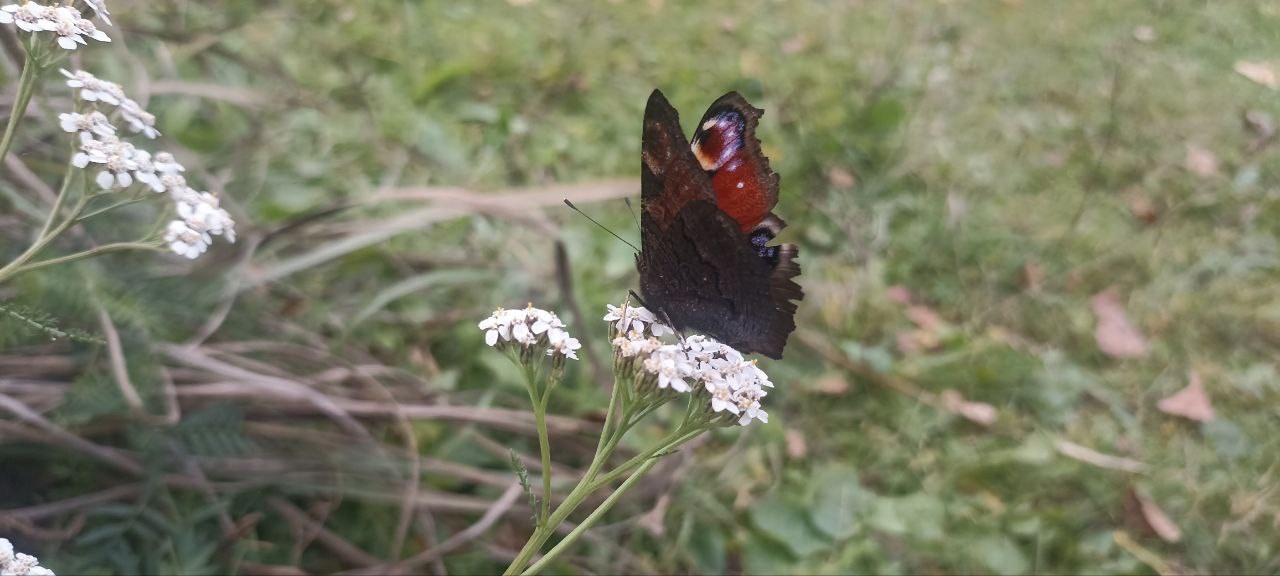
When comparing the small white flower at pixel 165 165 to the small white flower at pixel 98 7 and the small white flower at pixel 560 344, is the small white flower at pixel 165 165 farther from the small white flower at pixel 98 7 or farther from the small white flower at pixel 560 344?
the small white flower at pixel 560 344

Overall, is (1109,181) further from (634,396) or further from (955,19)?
(634,396)

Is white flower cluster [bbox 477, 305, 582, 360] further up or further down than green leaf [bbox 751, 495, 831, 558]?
further up

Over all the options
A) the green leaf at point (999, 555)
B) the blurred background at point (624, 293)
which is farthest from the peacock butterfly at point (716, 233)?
the green leaf at point (999, 555)

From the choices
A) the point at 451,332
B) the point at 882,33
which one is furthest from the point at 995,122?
the point at 451,332

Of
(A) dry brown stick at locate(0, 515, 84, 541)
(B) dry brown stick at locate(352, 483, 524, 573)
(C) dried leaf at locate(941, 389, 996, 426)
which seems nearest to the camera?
(A) dry brown stick at locate(0, 515, 84, 541)

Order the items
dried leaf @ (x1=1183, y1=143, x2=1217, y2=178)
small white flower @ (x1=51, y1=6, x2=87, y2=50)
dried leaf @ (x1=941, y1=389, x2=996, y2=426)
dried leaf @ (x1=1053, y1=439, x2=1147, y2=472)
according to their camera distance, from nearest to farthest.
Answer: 1. small white flower @ (x1=51, y1=6, x2=87, y2=50)
2. dried leaf @ (x1=1053, y1=439, x2=1147, y2=472)
3. dried leaf @ (x1=941, y1=389, x2=996, y2=426)
4. dried leaf @ (x1=1183, y1=143, x2=1217, y2=178)

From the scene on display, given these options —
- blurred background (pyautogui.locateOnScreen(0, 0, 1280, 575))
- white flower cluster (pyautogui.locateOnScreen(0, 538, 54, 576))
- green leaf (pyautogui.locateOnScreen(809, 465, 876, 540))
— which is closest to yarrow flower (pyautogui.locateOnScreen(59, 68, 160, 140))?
blurred background (pyautogui.locateOnScreen(0, 0, 1280, 575))

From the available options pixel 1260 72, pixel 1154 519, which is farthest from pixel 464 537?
pixel 1260 72

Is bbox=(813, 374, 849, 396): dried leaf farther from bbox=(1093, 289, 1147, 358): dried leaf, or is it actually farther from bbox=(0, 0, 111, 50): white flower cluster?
bbox=(0, 0, 111, 50): white flower cluster
